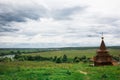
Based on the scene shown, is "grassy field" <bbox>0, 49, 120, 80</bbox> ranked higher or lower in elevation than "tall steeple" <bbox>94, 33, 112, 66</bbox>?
lower

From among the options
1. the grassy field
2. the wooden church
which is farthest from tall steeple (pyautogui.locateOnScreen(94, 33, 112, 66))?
the grassy field

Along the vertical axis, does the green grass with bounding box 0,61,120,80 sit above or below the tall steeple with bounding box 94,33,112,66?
below

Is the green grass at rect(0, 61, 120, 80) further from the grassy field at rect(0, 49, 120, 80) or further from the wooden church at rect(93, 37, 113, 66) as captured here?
the wooden church at rect(93, 37, 113, 66)

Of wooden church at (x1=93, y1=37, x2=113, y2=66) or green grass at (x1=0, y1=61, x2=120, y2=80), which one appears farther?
wooden church at (x1=93, y1=37, x2=113, y2=66)

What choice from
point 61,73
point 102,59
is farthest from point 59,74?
point 102,59

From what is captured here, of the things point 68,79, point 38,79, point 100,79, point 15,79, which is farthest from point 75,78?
point 15,79

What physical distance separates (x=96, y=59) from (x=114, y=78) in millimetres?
18836

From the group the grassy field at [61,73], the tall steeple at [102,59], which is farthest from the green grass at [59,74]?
the tall steeple at [102,59]

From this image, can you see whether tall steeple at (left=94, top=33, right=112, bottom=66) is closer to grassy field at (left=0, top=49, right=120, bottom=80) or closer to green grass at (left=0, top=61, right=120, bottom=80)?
grassy field at (left=0, top=49, right=120, bottom=80)

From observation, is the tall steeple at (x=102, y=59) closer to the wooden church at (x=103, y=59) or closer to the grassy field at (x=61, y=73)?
the wooden church at (x=103, y=59)

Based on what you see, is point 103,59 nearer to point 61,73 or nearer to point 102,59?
point 102,59

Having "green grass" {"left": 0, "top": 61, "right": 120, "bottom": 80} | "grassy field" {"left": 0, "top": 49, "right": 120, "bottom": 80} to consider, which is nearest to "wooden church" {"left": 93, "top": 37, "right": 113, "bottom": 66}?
"grassy field" {"left": 0, "top": 49, "right": 120, "bottom": 80}

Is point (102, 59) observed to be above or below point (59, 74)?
above

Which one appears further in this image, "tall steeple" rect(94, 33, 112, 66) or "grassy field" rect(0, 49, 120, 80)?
"tall steeple" rect(94, 33, 112, 66)
